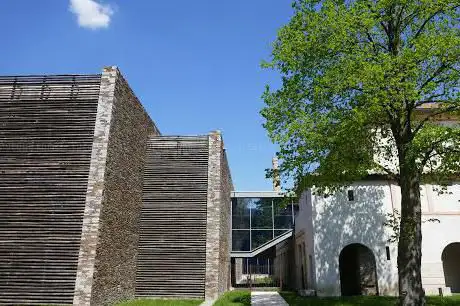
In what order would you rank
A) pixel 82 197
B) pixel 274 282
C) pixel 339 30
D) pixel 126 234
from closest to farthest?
pixel 339 30 < pixel 82 197 < pixel 126 234 < pixel 274 282

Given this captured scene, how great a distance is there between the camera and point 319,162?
14.3 metres

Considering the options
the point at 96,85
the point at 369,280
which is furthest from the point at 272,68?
the point at 369,280

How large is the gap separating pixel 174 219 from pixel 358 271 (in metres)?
12.0

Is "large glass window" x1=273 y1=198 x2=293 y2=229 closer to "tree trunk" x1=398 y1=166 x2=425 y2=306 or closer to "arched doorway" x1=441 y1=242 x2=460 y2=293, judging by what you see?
"arched doorway" x1=441 y1=242 x2=460 y2=293

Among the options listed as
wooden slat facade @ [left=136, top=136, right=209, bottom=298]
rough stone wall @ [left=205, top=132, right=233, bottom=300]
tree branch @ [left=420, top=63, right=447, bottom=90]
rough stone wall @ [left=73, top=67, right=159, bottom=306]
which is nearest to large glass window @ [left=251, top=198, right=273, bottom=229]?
rough stone wall @ [left=205, top=132, right=233, bottom=300]

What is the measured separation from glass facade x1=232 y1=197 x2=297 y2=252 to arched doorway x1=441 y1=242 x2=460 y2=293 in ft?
42.5

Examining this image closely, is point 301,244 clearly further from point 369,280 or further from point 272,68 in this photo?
point 272,68

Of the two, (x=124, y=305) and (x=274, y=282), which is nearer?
(x=124, y=305)

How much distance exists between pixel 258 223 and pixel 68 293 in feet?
68.7

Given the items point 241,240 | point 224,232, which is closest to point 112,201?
point 224,232

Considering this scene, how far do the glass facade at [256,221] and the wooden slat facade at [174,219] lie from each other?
41.6 ft

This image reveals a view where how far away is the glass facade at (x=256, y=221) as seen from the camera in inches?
1287

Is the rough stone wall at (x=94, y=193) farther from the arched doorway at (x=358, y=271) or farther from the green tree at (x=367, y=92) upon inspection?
the arched doorway at (x=358, y=271)

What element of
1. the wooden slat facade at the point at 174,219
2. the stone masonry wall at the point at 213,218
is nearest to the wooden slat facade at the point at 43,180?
the wooden slat facade at the point at 174,219
